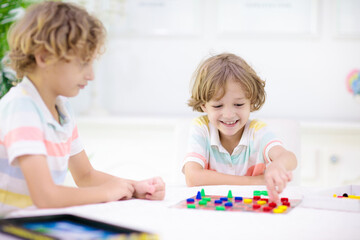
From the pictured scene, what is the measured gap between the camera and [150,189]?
3.91ft

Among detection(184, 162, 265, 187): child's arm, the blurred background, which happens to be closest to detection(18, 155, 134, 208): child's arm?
detection(184, 162, 265, 187): child's arm

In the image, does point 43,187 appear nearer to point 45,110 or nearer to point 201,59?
point 45,110

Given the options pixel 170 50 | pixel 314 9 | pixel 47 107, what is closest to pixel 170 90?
pixel 170 50

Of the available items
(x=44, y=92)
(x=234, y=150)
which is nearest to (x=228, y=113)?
(x=234, y=150)

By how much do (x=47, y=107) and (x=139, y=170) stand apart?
188 cm

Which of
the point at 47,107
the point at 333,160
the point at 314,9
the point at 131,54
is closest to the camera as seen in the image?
the point at 47,107

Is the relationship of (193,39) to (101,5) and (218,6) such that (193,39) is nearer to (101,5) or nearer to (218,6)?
(218,6)

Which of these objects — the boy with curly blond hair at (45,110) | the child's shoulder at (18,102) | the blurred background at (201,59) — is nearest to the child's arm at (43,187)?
the boy with curly blond hair at (45,110)

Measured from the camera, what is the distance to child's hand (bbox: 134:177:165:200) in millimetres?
1181

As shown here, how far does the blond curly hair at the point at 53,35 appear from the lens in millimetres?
1070

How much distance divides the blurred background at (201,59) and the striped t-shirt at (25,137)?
172 cm

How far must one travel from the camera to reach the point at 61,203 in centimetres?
101

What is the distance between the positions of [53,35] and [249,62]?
2.10 m

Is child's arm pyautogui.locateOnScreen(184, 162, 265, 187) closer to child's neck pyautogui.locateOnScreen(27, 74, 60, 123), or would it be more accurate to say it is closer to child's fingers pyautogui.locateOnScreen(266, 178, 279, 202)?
child's fingers pyautogui.locateOnScreen(266, 178, 279, 202)
